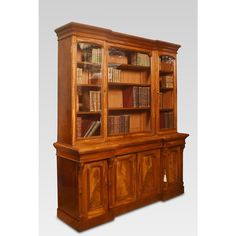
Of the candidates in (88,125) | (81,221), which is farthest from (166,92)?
(81,221)

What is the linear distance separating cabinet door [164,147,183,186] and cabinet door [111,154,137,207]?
2.41 ft

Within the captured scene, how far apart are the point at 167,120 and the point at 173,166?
2.60ft

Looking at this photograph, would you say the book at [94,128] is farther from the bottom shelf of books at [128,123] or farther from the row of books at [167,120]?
the row of books at [167,120]

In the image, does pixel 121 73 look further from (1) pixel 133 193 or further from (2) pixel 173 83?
(1) pixel 133 193

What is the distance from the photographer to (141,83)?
461 centimetres

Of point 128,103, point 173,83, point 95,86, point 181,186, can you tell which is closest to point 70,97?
point 95,86

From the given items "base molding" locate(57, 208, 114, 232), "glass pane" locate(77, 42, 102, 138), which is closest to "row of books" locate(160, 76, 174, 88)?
"glass pane" locate(77, 42, 102, 138)

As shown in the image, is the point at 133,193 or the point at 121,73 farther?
the point at 121,73

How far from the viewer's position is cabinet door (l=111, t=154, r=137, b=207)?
12.9ft

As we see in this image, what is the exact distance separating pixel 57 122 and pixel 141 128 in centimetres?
150

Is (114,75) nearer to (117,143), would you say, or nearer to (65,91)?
(65,91)

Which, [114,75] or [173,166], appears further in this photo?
[173,166]

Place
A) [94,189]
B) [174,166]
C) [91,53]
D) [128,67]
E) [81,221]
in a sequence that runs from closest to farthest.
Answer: [81,221], [94,189], [91,53], [128,67], [174,166]

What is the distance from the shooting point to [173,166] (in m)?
4.78
